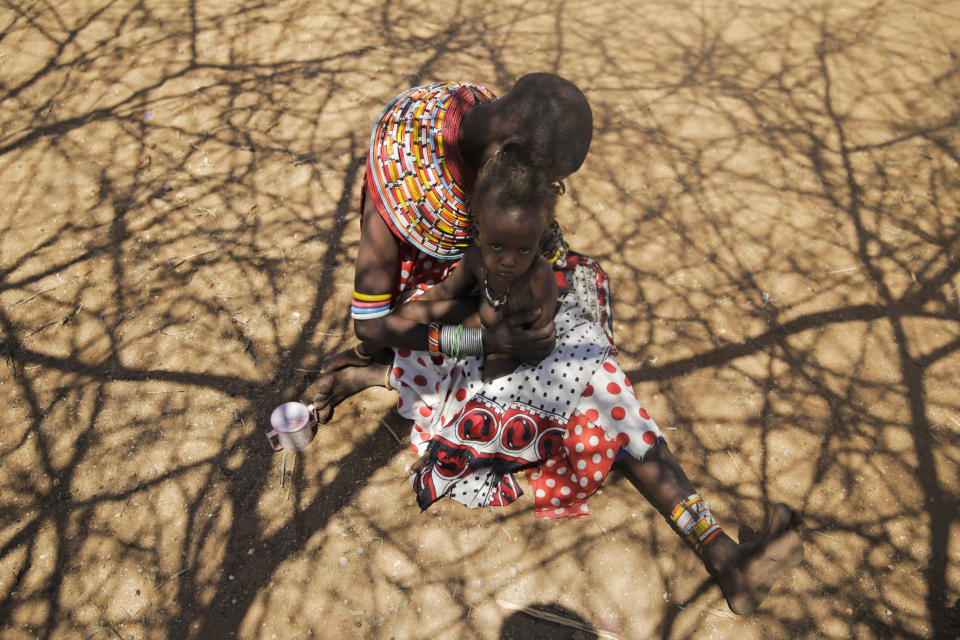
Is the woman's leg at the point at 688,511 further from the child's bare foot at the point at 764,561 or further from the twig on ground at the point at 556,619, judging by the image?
the twig on ground at the point at 556,619

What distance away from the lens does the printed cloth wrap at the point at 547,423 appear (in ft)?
7.29

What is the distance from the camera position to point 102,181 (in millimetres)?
3494

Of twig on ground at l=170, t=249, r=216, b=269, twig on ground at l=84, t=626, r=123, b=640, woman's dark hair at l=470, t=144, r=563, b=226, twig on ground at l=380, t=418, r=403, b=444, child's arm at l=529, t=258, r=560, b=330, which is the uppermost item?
woman's dark hair at l=470, t=144, r=563, b=226

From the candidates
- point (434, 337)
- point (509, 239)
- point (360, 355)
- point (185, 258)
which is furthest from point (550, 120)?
point (185, 258)

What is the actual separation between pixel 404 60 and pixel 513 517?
3.34 meters

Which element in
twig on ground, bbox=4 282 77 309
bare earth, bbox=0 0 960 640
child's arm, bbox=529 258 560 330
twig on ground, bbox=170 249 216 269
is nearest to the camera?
child's arm, bbox=529 258 560 330

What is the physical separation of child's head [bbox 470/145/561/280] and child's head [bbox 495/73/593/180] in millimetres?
45

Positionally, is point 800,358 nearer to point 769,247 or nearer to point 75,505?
point 769,247

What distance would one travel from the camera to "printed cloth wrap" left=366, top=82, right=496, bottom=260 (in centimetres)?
204

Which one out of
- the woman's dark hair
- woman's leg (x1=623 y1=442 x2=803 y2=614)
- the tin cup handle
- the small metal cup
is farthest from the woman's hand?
the tin cup handle

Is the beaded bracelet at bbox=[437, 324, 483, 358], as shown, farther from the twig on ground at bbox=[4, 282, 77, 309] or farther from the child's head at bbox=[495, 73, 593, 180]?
the twig on ground at bbox=[4, 282, 77, 309]

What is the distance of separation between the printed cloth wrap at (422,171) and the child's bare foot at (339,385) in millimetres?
810

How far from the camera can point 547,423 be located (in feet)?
7.42

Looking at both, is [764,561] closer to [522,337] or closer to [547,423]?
[547,423]
